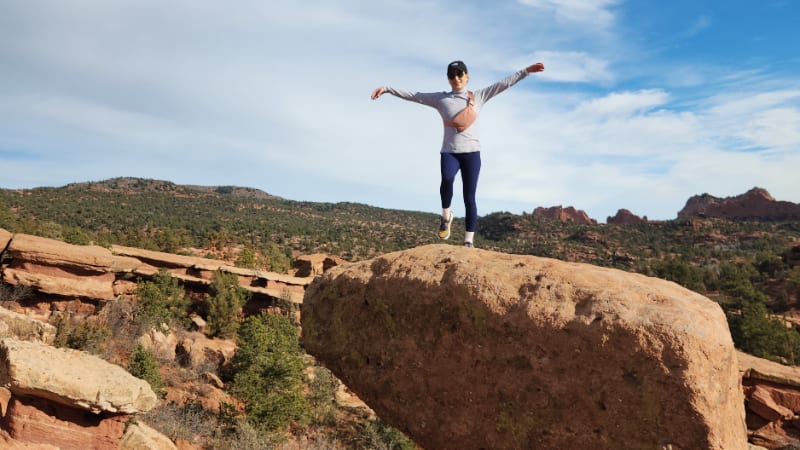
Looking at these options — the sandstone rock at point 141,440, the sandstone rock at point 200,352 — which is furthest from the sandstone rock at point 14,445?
the sandstone rock at point 200,352

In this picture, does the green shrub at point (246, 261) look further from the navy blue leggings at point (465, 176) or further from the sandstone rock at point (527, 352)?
the navy blue leggings at point (465, 176)

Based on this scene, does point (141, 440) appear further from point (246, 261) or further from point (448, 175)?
point (246, 261)

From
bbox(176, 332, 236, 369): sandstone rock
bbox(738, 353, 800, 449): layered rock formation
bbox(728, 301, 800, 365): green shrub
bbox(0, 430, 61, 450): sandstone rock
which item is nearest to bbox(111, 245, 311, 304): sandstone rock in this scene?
bbox(176, 332, 236, 369): sandstone rock

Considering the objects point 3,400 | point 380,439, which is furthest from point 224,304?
point 3,400

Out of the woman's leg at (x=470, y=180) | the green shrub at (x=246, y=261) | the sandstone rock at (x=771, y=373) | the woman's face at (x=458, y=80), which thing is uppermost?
the woman's face at (x=458, y=80)

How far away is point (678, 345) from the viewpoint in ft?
11.1

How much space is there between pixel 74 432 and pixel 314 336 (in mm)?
4950

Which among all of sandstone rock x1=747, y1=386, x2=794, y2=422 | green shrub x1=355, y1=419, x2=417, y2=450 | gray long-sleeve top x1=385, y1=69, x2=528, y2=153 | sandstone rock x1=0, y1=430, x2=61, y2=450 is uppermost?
gray long-sleeve top x1=385, y1=69, x2=528, y2=153

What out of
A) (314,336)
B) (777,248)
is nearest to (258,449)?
(314,336)

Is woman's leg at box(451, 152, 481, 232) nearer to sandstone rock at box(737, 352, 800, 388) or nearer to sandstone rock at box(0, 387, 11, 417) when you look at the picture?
sandstone rock at box(0, 387, 11, 417)

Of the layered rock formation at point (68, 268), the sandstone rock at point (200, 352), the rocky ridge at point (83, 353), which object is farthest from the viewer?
the layered rock formation at point (68, 268)

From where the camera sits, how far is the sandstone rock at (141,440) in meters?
8.12

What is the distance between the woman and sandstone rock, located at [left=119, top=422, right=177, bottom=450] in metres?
7.00

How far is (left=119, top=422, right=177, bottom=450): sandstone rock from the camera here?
320 inches
